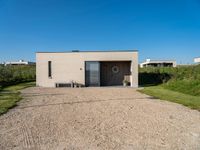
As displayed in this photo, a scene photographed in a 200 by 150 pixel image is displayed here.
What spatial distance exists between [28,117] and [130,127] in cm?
320

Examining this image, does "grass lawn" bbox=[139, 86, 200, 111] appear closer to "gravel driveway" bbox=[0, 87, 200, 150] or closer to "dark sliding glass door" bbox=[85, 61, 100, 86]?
"gravel driveway" bbox=[0, 87, 200, 150]

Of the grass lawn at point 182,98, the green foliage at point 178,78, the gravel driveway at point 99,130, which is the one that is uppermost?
the green foliage at point 178,78

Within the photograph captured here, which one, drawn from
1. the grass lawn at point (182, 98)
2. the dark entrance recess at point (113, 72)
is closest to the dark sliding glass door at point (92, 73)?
the dark entrance recess at point (113, 72)

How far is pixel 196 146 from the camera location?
3.51 meters

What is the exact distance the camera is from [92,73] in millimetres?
17234

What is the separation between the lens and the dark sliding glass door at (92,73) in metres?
17.2

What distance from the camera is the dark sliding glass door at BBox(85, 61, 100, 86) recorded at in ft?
56.4

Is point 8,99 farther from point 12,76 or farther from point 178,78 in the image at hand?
point 178,78

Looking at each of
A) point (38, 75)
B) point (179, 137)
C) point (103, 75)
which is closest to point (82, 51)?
point (103, 75)

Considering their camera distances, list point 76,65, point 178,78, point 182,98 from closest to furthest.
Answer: point 182,98 → point 178,78 → point 76,65

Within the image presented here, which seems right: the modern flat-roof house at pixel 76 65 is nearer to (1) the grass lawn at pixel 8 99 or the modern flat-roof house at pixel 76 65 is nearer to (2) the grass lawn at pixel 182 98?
(1) the grass lawn at pixel 8 99

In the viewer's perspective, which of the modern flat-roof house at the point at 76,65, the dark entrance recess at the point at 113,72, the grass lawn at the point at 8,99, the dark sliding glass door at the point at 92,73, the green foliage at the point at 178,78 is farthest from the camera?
the dark entrance recess at the point at 113,72

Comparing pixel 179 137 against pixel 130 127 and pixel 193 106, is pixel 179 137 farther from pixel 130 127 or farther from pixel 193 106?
pixel 193 106

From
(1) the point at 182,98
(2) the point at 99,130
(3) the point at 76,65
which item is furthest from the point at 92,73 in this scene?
(2) the point at 99,130
